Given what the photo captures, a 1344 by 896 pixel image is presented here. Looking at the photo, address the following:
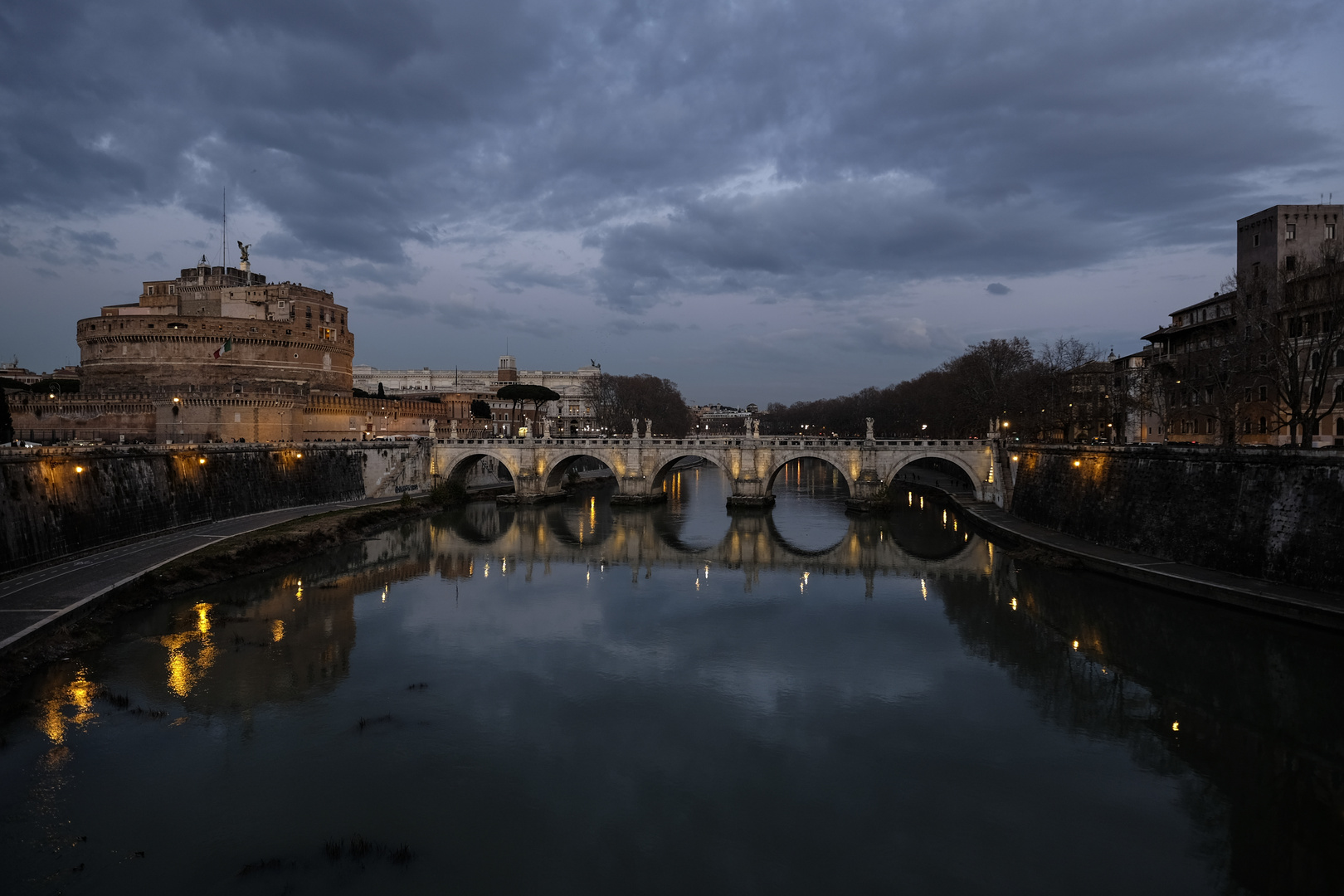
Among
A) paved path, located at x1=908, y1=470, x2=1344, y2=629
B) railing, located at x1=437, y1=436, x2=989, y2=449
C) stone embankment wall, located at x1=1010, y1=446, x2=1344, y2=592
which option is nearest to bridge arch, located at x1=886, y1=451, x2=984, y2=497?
railing, located at x1=437, y1=436, x2=989, y2=449

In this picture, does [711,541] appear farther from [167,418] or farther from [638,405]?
[638,405]

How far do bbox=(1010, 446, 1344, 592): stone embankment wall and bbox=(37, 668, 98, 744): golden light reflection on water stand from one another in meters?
28.1

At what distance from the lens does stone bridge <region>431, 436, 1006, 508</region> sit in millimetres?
44250

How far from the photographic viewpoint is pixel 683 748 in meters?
14.5

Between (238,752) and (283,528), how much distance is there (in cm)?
2038

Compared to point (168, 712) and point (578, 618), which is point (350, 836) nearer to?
point (168, 712)

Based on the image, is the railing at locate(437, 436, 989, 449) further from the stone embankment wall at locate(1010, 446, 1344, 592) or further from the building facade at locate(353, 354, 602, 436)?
the building facade at locate(353, 354, 602, 436)

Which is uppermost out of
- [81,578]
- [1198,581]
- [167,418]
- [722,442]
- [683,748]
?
[167,418]

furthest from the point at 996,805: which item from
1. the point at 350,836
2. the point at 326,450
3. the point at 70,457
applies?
the point at 326,450

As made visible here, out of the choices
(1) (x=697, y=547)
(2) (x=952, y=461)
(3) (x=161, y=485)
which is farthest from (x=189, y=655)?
(2) (x=952, y=461)

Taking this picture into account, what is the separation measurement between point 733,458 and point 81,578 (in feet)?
107

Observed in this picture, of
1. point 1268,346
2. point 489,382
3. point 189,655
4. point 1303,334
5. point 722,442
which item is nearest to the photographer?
point 189,655

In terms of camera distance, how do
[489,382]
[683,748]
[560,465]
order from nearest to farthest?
1. [683,748]
2. [560,465]
3. [489,382]

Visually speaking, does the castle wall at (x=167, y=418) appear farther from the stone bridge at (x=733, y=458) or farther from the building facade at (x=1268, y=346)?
the building facade at (x=1268, y=346)
